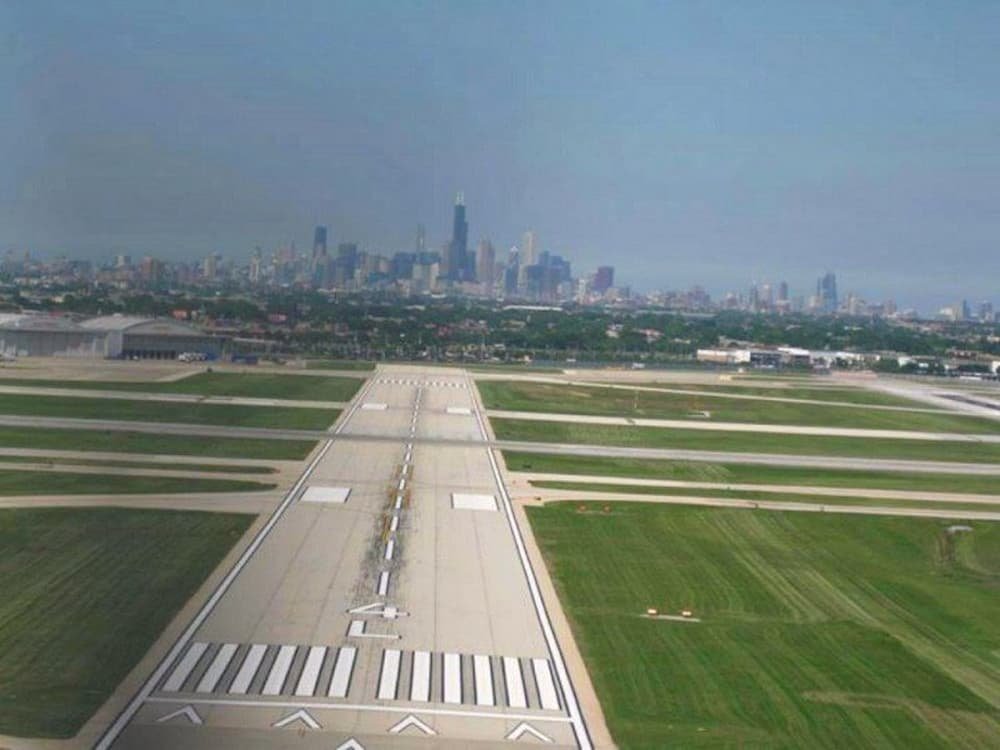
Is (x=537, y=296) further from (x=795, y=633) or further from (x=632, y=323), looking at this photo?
(x=795, y=633)

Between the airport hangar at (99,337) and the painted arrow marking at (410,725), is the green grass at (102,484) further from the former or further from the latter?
the painted arrow marking at (410,725)

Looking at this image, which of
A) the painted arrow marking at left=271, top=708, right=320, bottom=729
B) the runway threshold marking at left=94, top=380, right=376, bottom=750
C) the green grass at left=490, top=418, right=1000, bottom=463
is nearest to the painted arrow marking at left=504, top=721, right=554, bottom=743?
the painted arrow marking at left=271, top=708, right=320, bottom=729

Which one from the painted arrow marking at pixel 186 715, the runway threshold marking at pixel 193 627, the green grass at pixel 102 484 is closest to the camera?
the runway threshold marking at pixel 193 627

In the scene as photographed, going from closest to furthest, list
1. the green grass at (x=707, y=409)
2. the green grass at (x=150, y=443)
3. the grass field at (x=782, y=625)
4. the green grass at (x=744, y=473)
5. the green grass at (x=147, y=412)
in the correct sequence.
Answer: the grass field at (x=782, y=625) → the green grass at (x=150, y=443) → the green grass at (x=147, y=412) → the green grass at (x=744, y=473) → the green grass at (x=707, y=409)

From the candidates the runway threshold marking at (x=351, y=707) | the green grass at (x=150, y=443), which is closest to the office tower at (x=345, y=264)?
the green grass at (x=150, y=443)

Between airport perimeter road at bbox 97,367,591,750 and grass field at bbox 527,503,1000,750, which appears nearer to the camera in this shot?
airport perimeter road at bbox 97,367,591,750

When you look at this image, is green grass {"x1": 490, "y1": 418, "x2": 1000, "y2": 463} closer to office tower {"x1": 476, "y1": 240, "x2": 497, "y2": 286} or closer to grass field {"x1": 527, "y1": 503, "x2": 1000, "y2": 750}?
grass field {"x1": 527, "y1": 503, "x2": 1000, "y2": 750}
